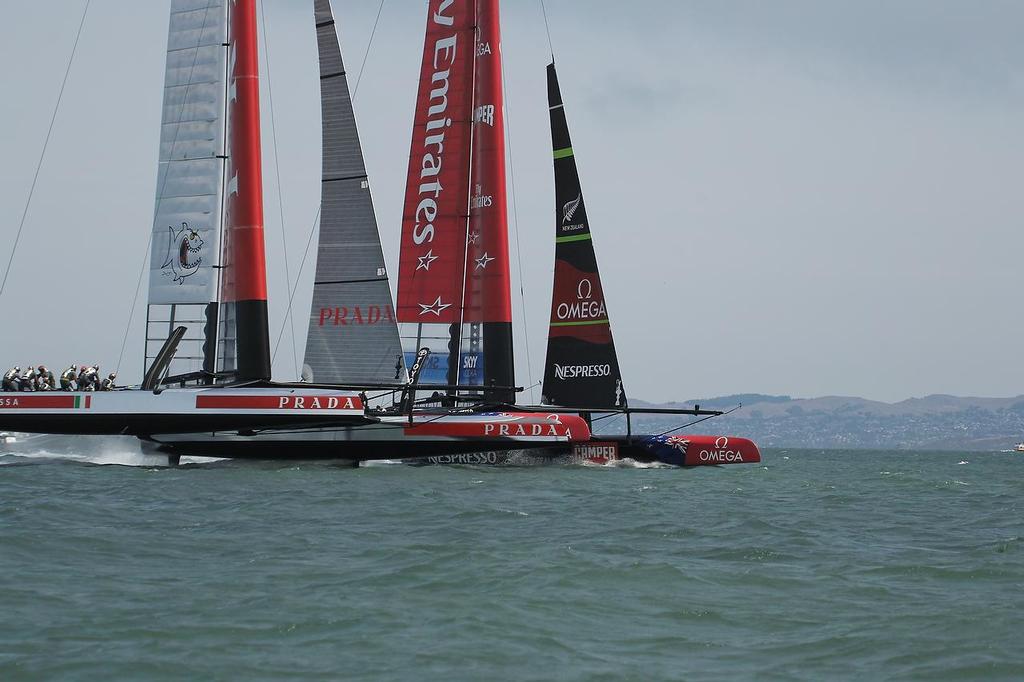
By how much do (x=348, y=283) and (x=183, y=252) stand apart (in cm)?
372

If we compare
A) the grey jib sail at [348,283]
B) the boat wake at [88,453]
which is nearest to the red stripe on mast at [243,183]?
the grey jib sail at [348,283]

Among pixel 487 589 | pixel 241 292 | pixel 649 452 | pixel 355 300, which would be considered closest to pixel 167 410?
pixel 241 292

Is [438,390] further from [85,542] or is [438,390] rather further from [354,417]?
[85,542]

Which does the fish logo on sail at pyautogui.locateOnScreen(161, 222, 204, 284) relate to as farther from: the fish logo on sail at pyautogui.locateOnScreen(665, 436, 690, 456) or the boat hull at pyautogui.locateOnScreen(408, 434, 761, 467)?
the fish logo on sail at pyautogui.locateOnScreen(665, 436, 690, 456)

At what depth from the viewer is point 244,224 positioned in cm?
2788

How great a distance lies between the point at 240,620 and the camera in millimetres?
9922

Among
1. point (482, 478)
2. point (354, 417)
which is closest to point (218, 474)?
point (354, 417)

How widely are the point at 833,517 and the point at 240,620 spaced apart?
12101 mm

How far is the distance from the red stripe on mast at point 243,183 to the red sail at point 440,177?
206 inches

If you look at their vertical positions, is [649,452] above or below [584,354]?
below

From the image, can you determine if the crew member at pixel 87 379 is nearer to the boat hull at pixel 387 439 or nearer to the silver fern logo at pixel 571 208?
the boat hull at pixel 387 439

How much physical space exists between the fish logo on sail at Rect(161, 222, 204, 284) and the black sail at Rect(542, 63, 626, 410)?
9.61 meters

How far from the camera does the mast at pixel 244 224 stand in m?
27.6

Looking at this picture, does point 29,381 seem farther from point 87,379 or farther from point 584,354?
point 584,354
